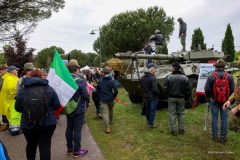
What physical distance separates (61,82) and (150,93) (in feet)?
11.6

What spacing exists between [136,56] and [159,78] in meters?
1.00

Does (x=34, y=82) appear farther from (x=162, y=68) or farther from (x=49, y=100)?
(x=162, y=68)

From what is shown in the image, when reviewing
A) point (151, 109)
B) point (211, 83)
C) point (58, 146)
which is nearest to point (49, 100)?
point (58, 146)

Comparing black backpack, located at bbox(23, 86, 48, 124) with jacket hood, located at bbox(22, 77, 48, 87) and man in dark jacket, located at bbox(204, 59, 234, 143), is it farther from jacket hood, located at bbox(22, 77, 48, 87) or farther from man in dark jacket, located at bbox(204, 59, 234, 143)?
man in dark jacket, located at bbox(204, 59, 234, 143)

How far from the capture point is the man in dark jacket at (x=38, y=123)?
4695mm

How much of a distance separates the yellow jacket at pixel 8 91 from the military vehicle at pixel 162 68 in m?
3.39

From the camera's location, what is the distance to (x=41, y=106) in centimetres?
465

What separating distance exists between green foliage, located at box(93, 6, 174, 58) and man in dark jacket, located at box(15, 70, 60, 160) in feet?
109

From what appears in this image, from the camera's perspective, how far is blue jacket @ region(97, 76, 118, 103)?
8406 mm

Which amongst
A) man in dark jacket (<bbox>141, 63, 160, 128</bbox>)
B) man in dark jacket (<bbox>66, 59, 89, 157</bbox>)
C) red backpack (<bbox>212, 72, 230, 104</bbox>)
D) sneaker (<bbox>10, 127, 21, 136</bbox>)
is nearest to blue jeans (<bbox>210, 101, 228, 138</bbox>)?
red backpack (<bbox>212, 72, 230, 104</bbox>)

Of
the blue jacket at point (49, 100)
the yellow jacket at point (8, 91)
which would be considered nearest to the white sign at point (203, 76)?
the yellow jacket at point (8, 91)

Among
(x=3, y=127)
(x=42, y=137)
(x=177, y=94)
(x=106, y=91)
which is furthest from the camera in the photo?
(x=3, y=127)

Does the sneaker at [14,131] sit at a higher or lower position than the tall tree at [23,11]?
lower

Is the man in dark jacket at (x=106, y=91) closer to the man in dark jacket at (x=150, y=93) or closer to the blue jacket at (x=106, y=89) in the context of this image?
the blue jacket at (x=106, y=89)
